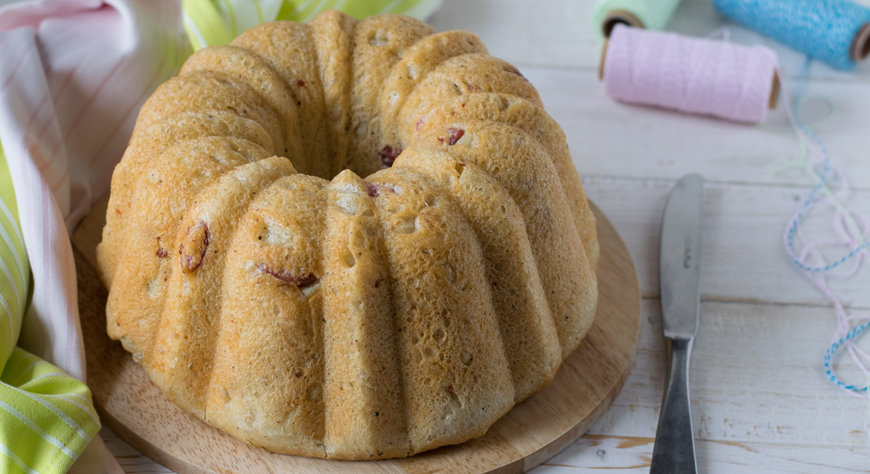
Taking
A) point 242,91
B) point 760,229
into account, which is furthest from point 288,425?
point 760,229

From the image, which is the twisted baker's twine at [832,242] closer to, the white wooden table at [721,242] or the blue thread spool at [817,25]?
the white wooden table at [721,242]

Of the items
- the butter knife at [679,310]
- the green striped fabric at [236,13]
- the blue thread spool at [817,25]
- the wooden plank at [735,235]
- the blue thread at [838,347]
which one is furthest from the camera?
the blue thread spool at [817,25]

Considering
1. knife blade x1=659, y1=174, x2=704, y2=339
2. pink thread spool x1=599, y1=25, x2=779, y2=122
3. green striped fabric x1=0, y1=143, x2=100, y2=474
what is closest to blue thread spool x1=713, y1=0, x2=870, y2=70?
pink thread spool x1=599, y1=25, x2=779, y2=122

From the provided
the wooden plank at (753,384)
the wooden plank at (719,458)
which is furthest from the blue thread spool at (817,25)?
the wooden plank at (719,458)

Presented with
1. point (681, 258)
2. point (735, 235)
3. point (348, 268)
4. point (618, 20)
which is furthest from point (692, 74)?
point (348, 268)

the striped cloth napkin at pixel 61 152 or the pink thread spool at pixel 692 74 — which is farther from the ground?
the striped cloth napkin at pixel 61 152

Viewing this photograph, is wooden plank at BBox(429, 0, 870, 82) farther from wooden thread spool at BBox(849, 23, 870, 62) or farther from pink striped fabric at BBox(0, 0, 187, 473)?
pink striped fabric at BBox(0, 0, 187, 473)
